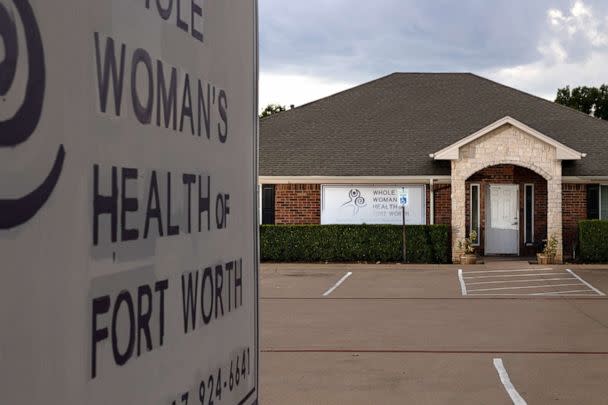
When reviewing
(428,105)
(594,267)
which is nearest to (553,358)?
(594,267)

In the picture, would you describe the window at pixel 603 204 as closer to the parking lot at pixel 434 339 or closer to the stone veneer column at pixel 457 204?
the stone veneer column at pixel 457 204

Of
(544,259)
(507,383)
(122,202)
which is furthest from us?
(544,259)

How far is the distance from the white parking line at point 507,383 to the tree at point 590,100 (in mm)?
53614

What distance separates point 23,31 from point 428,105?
3195cm

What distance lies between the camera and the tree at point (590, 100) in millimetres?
60812

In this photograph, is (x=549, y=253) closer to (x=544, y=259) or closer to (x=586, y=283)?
(x=544, y=259)

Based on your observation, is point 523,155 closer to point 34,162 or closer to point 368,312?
point 368,312

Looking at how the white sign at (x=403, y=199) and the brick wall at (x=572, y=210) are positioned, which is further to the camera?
the brick wall at (x=572, y=210)

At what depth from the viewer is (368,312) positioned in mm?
15594

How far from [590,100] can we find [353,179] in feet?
127

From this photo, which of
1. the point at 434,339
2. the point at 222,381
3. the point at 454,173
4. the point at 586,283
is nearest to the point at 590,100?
the point at 454,173

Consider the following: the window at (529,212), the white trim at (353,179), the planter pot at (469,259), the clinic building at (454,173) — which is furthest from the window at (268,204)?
the window at (529,212)

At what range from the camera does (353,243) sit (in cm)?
→ 2641

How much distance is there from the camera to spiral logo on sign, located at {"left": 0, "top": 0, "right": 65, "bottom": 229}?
1.16m
